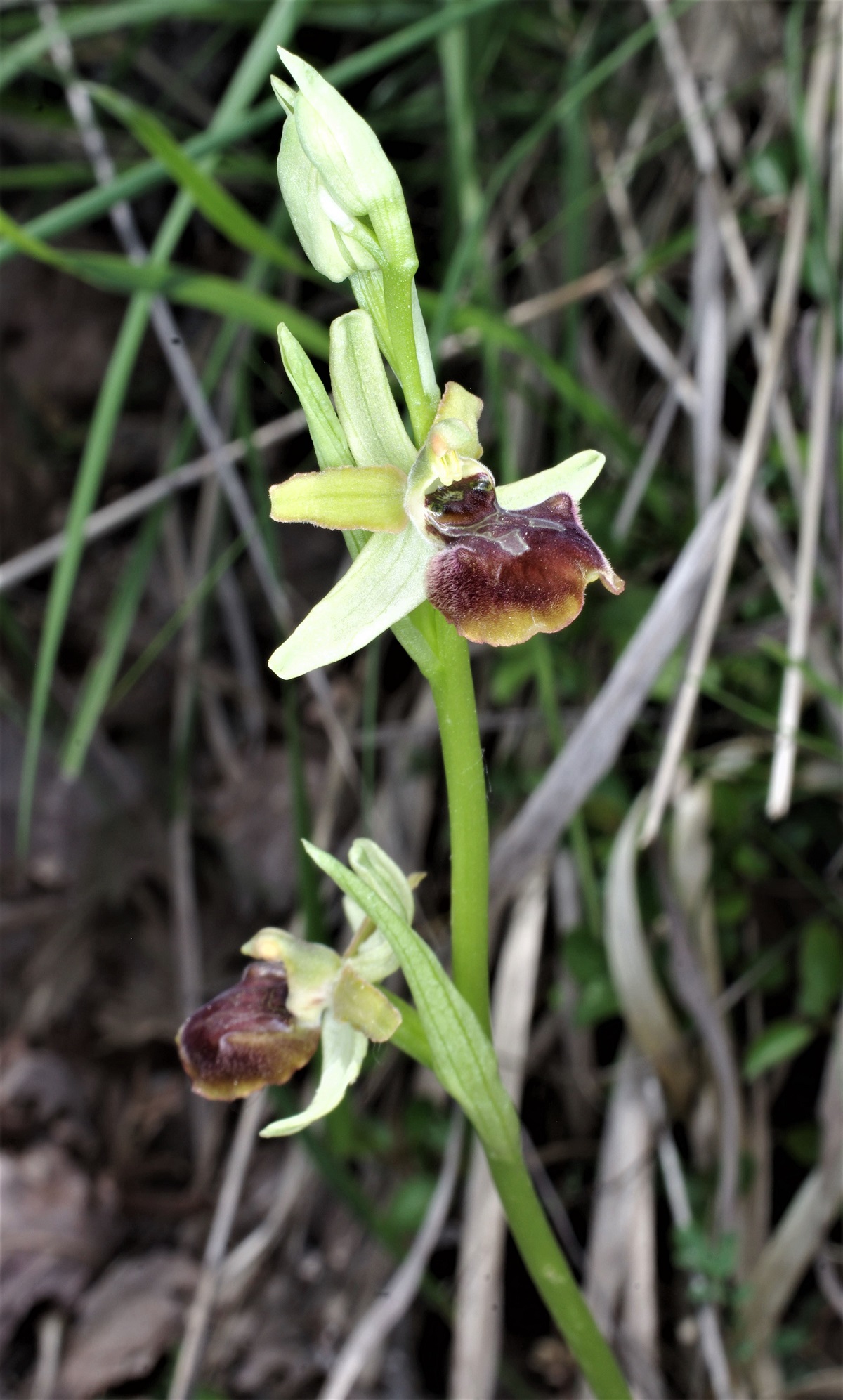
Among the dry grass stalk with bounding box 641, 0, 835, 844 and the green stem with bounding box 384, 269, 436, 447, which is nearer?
the green stem with bounding box 384, 269, 436, 447

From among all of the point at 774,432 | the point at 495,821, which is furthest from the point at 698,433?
the point at 495,821

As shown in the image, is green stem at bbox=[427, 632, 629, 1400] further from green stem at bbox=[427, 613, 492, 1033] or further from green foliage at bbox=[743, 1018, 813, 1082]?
green foliage at bbox=[743, 1018, 813, 1082]

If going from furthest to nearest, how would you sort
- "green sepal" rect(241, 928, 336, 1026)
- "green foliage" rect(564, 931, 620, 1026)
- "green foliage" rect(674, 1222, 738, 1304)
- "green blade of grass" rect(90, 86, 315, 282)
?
"green foliage" rect(564, 931, 620, 1026), "green foliage" rect(674, 1222, 738, 1304), "green blade of grass" rect(90, 86, 315, 282), "green sepal" rect(241, 928, 336, 1026)

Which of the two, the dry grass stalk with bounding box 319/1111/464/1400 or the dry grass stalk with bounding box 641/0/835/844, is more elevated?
the dry grass stalk with bounding box 641/0/835/844

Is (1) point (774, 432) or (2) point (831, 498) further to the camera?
(1) point (774, 432)

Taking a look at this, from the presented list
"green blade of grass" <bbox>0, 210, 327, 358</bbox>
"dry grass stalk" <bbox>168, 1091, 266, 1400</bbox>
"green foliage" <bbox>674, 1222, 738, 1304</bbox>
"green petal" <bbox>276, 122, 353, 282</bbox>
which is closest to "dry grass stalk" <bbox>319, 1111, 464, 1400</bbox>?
"dry grass stalk" <bbox>168, 1091, 266, 1400</bbox>

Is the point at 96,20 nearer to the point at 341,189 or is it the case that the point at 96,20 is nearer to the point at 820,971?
the point at 341,189

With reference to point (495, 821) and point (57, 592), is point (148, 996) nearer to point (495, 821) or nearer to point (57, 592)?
point (495, 821)
